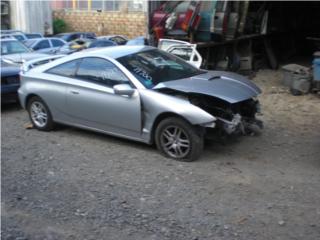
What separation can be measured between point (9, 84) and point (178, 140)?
5009 millimetres

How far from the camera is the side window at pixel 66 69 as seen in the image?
24.3 feet

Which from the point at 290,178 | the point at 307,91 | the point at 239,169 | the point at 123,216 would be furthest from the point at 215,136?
the point at 307,91

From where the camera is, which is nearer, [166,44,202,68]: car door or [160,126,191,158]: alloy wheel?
[160,126,191,158]: alloy wheel

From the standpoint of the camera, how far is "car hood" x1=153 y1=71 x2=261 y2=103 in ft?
20.2

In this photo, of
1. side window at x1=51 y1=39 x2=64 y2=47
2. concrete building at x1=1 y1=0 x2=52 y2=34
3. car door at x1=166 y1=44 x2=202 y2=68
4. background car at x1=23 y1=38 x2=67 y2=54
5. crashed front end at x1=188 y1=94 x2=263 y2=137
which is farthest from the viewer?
concrete building at x1=1 y1=0 x2=52 y2=34

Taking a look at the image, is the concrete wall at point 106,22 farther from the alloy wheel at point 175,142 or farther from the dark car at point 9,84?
the alloy wheel at point 175,142

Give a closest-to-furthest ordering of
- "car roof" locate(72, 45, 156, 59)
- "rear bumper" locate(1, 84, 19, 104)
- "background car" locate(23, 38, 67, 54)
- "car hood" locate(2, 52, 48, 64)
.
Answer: "car roof" locate(72, 45, 156, 59) → "rear bumper" locate(1, 84, 19, 104) → "car hood" locate(2, 52, 48, 64) → "background car" locate(23, 38, 67, 54)

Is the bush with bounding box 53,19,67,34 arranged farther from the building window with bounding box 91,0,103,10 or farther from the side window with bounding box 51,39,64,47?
the side window with bounding box 51,39,64,47

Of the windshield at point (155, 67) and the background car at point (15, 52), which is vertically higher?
the windshield at point (155, 67)

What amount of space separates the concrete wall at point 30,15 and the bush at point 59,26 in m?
1.40

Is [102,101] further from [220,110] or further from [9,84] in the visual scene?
[9,84]

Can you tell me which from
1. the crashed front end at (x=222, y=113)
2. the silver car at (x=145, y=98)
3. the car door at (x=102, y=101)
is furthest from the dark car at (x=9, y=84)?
the crashed front end at (x=222, y=113)

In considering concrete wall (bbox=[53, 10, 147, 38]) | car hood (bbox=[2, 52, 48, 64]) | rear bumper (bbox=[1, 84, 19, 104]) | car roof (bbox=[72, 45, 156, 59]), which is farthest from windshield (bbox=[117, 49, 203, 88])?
concrete wall (bbox=[53, 10, 147, 38])

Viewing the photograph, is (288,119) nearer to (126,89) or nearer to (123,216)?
(126,89)
